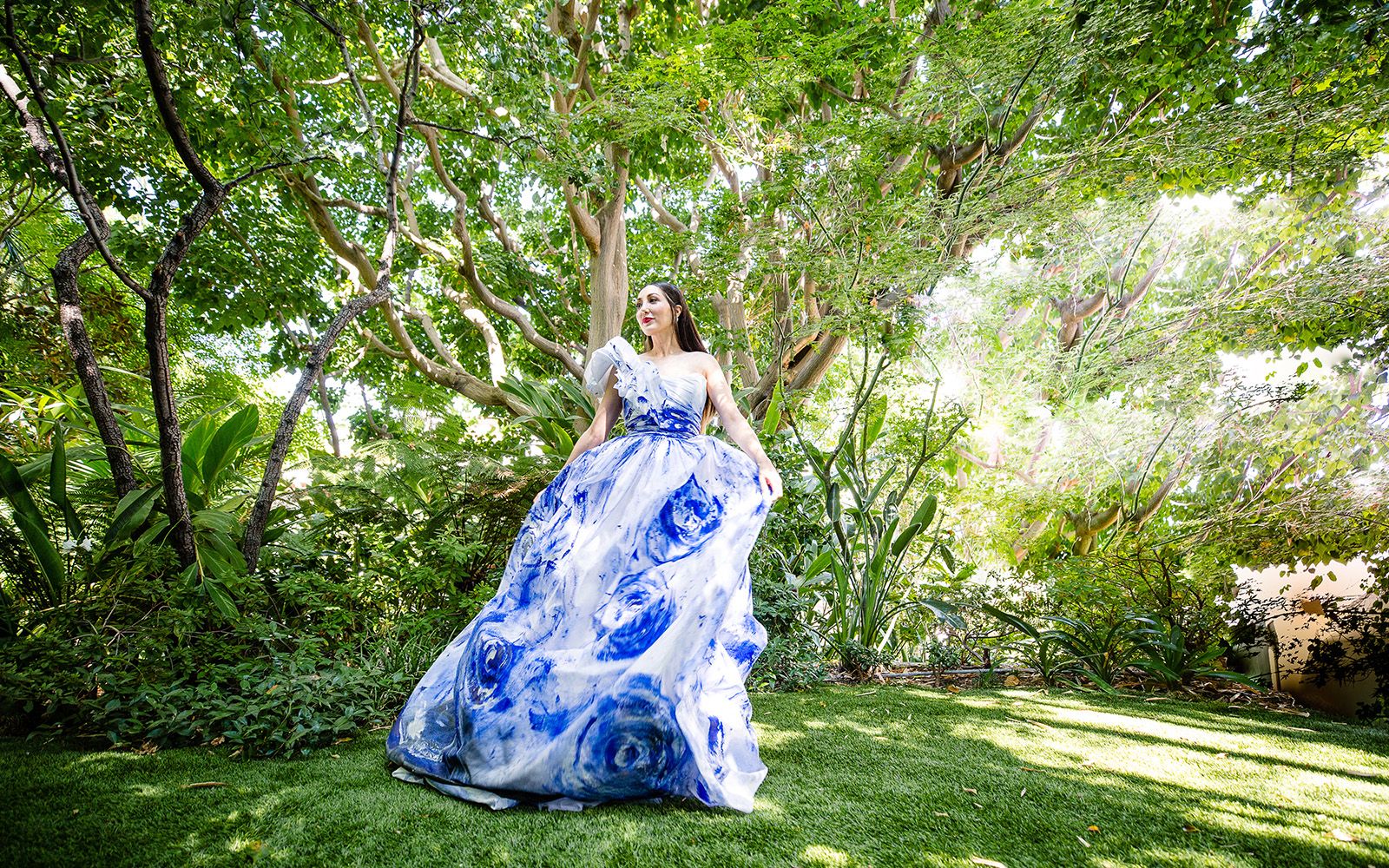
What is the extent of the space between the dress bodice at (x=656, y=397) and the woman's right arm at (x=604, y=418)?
0.41ft

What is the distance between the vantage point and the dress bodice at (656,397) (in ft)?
7.70

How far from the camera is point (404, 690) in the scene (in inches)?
98.1

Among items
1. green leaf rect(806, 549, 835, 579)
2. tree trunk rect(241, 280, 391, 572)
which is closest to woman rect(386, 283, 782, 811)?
tree trunk rect(241, 280, 391, 572)

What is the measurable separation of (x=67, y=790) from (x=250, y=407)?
1.53 metres

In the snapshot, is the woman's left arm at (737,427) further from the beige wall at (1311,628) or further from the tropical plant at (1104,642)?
the beige wall at (1311,628)

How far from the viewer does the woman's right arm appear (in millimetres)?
2469

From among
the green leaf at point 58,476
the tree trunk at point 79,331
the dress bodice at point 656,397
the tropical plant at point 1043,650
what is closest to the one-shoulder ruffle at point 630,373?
the dress bodice at point 656,397

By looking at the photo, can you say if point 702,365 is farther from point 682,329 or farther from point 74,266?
point 74,266

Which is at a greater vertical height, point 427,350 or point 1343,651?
point 427,350

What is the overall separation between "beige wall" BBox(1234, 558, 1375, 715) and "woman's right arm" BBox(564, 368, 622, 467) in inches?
156

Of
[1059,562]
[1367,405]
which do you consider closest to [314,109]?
[1059,562]

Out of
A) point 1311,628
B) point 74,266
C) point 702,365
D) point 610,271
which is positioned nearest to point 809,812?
point 702,365

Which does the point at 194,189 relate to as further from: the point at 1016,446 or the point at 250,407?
the point at 1016,446

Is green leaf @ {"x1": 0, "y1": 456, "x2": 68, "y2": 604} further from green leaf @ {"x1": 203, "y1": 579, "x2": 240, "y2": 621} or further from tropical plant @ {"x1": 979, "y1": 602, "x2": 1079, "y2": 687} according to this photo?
tropical plant @ {"x1": 979, "y1": 602, "x2": 1079, "y2": 687}
